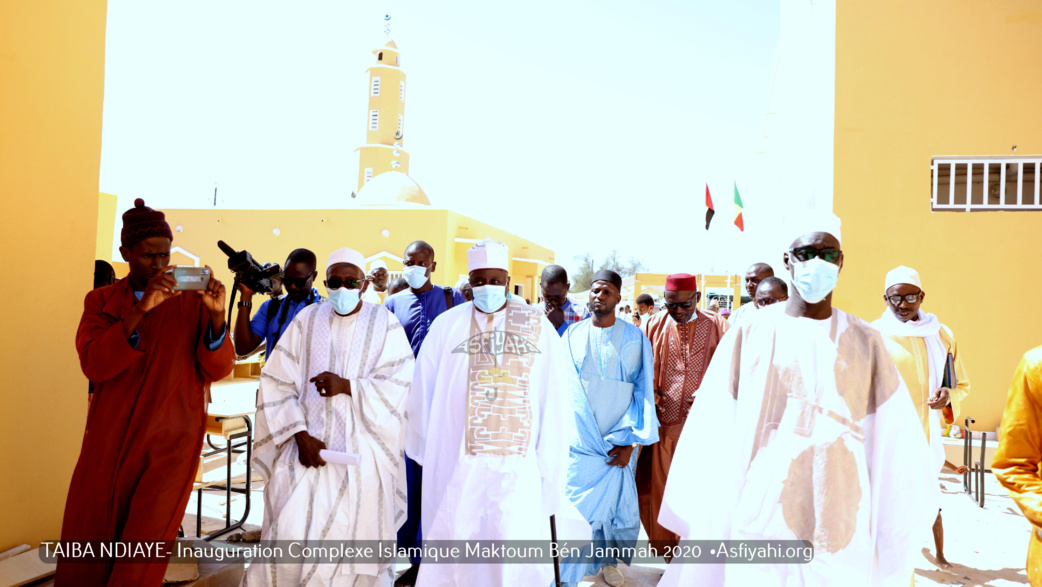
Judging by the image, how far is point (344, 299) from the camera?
12.2ft

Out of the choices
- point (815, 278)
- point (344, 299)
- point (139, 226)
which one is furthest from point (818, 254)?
point (139, 226)

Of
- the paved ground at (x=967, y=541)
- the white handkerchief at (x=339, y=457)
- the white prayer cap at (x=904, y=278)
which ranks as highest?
the white prayer cap at (x=904, y=278)

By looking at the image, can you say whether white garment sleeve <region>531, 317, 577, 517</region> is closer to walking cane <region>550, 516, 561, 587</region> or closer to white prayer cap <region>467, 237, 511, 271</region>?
walking cane <region>550, 516, 561, 587</region>

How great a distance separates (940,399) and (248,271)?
474 centimetres

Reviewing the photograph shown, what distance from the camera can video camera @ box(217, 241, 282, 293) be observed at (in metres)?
3.74

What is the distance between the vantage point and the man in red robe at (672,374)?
4922 millimetres

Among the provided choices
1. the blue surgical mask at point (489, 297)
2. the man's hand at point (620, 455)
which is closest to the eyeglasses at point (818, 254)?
the blue surgical mask at point (489, 297)

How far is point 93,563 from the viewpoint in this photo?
3100 millimetres

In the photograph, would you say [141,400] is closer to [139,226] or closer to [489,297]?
[139,226]

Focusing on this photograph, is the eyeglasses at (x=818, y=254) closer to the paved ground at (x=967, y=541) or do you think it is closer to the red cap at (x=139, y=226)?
the paved ground at (x=967, y=541)

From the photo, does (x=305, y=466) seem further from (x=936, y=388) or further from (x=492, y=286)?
(x=936, y=388)

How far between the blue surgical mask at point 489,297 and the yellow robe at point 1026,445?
237 centimetres

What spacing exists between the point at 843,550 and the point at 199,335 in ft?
10.1

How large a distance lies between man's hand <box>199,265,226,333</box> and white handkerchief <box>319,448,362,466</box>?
84 cm
